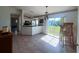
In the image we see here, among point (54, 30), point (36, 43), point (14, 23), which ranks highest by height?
point (14, 23)

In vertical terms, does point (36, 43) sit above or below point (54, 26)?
below

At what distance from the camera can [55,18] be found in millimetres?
1805

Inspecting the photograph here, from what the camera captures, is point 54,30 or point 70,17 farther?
point 54,30

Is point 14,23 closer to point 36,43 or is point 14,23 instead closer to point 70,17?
point 36,43

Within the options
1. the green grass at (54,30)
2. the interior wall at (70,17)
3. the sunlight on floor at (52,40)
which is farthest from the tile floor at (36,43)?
the interior wall at (70,17)

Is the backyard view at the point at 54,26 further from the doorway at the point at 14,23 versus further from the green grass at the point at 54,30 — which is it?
the doorway at the point at 14,23

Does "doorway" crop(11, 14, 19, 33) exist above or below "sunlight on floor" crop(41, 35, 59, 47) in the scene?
above

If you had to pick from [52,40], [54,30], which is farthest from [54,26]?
→ [52,40]

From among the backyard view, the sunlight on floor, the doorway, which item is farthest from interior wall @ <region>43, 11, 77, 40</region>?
the doorway

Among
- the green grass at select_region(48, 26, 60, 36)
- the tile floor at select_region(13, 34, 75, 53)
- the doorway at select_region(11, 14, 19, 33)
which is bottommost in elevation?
the tile floor at select_region(13, 34, 75, 53)

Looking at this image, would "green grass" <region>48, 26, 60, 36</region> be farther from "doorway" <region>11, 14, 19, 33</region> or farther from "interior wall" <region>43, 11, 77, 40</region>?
"doorway" <region>11, 14, 19, 33</region>

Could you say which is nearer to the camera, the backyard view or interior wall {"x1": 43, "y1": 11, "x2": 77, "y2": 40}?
interior wall {"x1": 43, "y1": 11, "x2": 77, "y2": 40}
